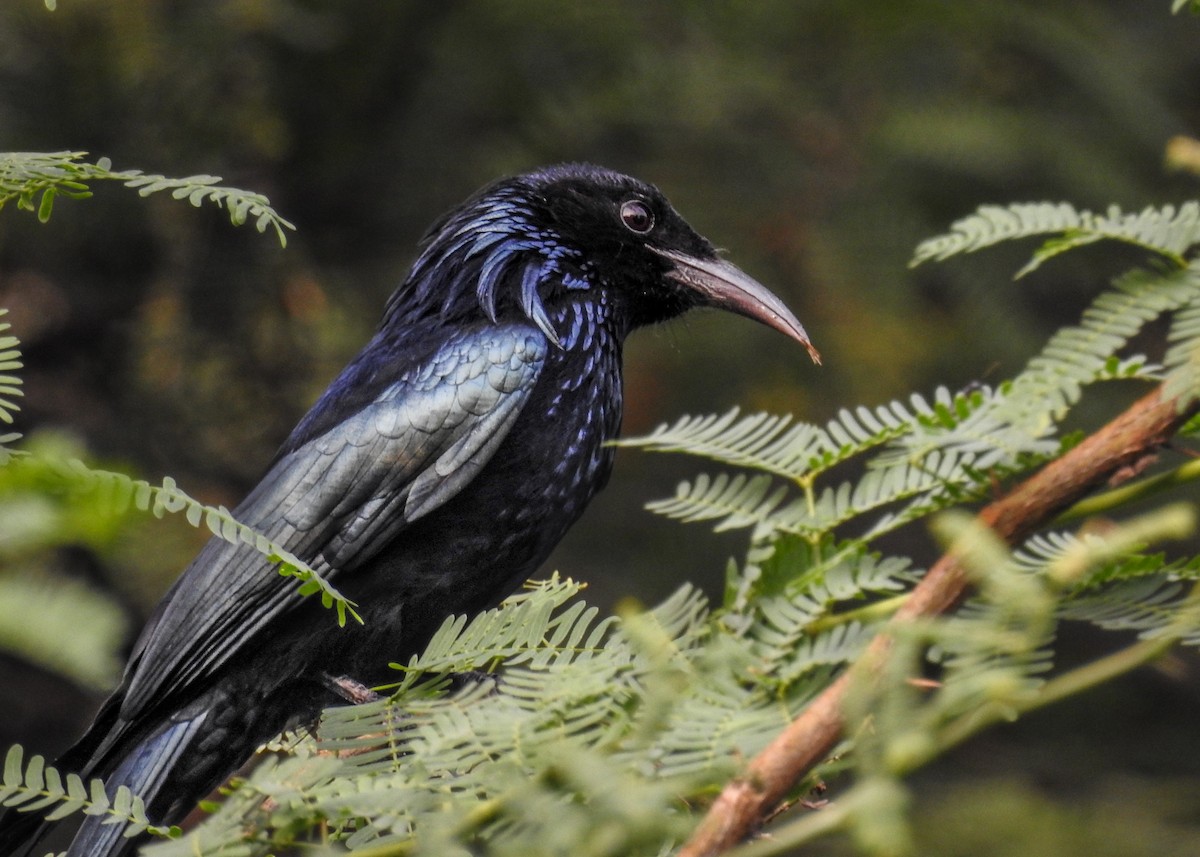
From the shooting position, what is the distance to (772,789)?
49.2 inches

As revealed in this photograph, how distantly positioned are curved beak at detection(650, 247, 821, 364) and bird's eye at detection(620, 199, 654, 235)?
6 cm

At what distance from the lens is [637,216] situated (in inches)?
144

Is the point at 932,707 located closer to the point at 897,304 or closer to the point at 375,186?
the point at 897,304

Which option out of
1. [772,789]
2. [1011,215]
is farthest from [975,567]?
[1011,215]

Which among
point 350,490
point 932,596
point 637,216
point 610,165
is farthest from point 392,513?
point 610,165

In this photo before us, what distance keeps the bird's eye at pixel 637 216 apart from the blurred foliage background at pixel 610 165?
1.85 meters

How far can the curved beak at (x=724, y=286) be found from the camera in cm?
349

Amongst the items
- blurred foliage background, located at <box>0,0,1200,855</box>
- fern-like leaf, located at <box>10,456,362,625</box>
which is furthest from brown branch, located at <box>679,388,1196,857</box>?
blurred foliage background, located at <box>0,0,1200,855</box>

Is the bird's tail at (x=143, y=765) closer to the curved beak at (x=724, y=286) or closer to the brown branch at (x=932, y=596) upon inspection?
the curved beak at (x=724, y=286)

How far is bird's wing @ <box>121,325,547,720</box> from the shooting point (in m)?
2.87

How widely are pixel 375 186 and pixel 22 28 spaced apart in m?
1.43

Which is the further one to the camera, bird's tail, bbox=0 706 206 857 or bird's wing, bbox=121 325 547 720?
bird's wing, bbox=121 325 547 720

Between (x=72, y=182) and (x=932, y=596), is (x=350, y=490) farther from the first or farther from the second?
(x=932, y=596)

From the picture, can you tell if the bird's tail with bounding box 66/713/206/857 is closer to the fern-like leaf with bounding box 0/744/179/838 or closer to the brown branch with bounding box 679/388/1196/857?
the fern-like leaf with bounding box 0/744/179/838
